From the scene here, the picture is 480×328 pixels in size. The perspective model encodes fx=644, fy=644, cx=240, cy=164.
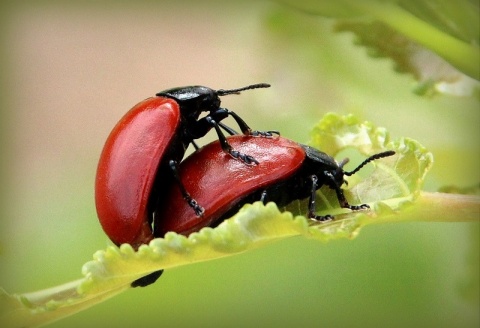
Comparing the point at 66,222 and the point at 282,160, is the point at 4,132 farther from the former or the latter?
the point at 282,160

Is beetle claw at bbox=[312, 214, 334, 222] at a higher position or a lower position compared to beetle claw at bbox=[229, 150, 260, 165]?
lower

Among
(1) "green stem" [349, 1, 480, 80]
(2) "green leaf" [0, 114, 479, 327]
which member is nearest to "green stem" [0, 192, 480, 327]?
(2) "green leaf" [0, 114, 479, 327]

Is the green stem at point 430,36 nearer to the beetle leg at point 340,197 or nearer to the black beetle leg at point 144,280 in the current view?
the beetle leg at point 340,197

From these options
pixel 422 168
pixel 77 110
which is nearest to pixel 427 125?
pixel 422 168

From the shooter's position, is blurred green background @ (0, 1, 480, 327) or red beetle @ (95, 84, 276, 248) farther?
blurred green background @ (0, 1, 480, 327)

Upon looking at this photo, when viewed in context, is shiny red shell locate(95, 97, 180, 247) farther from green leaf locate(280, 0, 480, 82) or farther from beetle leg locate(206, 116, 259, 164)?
green leaf locate(280, 0, 480, 82)

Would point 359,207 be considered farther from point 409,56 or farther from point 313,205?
point 409,56
